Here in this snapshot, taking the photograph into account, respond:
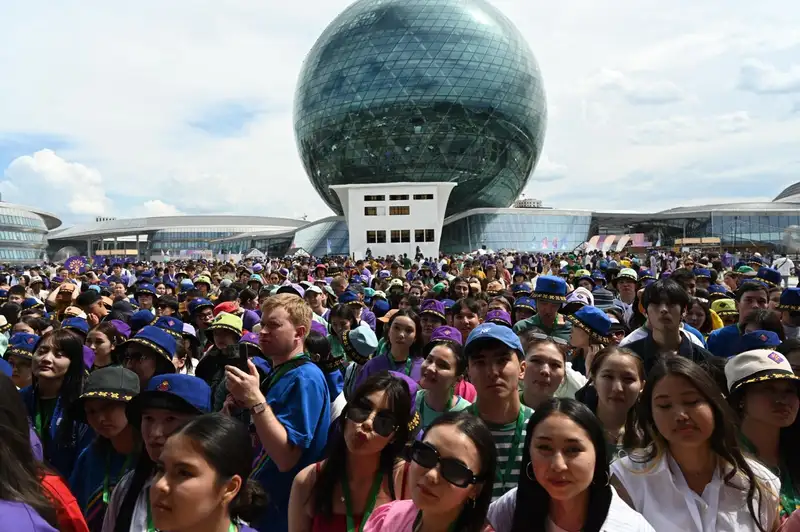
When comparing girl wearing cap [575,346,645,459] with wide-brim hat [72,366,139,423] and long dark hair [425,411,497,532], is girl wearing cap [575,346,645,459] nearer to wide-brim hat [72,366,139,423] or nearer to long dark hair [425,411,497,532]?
long dark hair [425,411,497,532]

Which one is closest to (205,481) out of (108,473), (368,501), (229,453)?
(229,453)

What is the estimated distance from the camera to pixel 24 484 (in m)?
1.97

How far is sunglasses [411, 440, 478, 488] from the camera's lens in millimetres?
2004

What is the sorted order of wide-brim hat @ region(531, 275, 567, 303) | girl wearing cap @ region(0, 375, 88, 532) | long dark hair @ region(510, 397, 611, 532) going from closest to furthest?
girl wearing cap @ region(0, 375, 88, 532) → long dark hair @ region(510, 397, 611, 532) → wide-brim hat @ region(531, 275, 567, 303)

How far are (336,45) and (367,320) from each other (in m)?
43.4

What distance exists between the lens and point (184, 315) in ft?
25.4

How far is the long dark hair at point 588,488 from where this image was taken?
6.91 ft

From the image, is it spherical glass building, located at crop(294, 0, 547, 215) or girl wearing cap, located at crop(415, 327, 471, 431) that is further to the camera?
spherical glass building, located at crop(294, 0, 547, 215)

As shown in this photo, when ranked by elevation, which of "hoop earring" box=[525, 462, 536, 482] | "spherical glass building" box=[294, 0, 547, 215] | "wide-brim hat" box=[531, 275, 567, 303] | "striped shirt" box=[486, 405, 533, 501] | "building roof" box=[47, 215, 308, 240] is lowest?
"striped shirt" box=[486, 405, 533, 501]

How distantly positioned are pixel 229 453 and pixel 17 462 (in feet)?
2.14

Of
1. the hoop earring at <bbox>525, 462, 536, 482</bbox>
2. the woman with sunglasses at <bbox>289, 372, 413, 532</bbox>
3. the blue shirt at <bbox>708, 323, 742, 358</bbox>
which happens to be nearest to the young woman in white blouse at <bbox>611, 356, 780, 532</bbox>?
the hoop earring at <bbox>525, 462, 536, 482</bbox>

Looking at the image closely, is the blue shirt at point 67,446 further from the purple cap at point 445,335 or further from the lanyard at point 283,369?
the purple cap at point 445,335

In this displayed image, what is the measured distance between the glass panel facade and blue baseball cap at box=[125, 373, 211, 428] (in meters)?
41.3

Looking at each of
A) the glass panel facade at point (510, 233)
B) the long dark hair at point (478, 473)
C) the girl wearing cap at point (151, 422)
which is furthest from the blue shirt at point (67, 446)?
the glass panel facade at point (510, 233)
